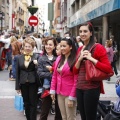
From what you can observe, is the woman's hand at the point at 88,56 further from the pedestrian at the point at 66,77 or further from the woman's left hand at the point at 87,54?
the pedestrian at the point at 66,77

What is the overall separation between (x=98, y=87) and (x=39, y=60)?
160 centimetres

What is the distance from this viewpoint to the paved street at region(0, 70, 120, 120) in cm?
783

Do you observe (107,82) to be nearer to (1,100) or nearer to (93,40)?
(1,100)

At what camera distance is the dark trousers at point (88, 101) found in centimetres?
473

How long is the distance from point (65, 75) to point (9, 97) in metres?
5.10

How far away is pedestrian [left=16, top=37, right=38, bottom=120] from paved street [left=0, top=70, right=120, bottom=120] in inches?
59.7

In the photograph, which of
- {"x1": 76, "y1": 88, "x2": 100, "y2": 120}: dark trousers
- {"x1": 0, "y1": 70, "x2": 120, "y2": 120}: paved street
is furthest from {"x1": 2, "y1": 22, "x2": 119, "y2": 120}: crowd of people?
{"x1": 0, "y1": 70, "x2": 120, "y2": 120}: paved street

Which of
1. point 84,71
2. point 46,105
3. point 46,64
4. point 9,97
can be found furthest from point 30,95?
point 9,97

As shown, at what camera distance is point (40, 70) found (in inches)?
238

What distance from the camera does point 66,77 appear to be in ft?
17.3

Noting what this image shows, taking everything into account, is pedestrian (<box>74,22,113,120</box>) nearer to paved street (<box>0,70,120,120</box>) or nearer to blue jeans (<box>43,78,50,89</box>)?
blue jeans (<box>43,78,50,89</box>)

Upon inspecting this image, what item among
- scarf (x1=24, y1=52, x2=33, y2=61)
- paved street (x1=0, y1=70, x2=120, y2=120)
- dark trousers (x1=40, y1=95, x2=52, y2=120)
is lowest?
paved street (x1=0, y1=70, x2=120, y2=120)

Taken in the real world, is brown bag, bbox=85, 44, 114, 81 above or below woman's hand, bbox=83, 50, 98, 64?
below

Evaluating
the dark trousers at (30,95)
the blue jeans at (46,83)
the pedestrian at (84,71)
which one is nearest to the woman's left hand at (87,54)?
the pedestrian at (84,71)
